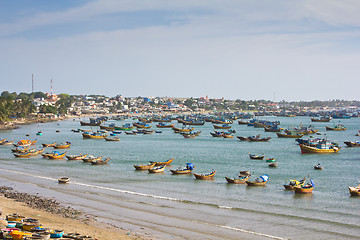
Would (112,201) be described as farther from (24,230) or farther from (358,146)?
(358,146)

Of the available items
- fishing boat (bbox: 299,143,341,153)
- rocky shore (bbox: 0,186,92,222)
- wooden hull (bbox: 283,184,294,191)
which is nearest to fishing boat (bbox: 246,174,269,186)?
wooden hull (bbox: 283,184,294,191)

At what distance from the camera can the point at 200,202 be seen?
35.6 m

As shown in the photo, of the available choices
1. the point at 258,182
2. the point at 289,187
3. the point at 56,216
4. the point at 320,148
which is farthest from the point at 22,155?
the point at 320,148

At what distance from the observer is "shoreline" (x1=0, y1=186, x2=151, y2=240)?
26.0m

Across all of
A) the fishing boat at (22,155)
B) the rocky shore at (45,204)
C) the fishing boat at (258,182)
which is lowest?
the fishing boat at (22,155)

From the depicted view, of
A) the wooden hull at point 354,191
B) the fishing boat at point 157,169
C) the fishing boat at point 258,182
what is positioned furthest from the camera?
the fishing boat at point 157,169

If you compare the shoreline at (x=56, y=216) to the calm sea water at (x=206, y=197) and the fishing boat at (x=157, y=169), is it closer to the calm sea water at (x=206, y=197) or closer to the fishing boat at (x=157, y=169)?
the calm sea water at (x=206, y=197)

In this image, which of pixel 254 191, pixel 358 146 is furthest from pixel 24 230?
pixel 358 146

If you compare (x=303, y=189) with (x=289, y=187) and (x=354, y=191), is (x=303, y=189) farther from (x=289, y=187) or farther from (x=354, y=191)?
(x=354, y=191)

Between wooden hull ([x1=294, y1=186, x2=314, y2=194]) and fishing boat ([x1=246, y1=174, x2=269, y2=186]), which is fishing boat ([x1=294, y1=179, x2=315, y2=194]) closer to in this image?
wooden hull ([x1=294, y1=186, x2=314, y2=194])

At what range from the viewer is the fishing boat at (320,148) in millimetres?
68062

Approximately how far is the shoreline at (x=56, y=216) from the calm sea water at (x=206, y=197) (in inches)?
53.0

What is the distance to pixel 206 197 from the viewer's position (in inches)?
1473

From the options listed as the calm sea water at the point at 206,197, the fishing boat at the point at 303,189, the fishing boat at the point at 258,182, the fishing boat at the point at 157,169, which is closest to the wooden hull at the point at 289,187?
the calm sea water at the point at 206,197
